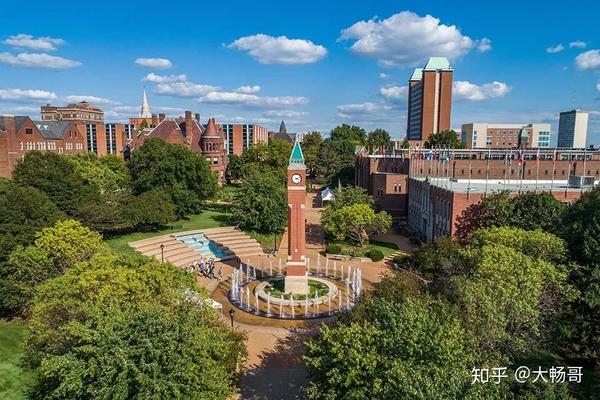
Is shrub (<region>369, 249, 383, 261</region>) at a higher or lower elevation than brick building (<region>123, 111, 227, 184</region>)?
lower

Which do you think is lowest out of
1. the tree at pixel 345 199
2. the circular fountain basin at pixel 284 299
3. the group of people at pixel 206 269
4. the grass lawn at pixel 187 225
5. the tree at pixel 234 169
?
the circular fountain basin at pixel 284 299

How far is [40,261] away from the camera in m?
23.9

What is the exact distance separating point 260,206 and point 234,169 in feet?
112

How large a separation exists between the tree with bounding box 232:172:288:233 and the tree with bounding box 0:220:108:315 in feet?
64.5

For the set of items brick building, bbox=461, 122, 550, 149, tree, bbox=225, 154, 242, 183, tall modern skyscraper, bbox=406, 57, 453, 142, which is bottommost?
tree, bbox=225, 154, 242, 183

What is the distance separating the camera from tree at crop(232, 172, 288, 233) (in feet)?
143

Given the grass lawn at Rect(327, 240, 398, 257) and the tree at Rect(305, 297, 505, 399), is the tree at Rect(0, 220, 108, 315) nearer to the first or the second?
the tree at Rect(305, 297, 505, 399)

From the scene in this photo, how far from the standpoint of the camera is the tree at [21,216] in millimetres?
26016

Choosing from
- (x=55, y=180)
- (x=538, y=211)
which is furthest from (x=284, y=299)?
(x=55, y=180)

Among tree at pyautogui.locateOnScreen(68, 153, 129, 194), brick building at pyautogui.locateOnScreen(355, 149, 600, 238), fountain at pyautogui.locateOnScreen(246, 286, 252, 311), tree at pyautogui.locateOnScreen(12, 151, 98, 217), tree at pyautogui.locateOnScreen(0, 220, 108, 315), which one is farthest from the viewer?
brick building at pyautogui.locateOnScreen(355, 149, 600, 238)

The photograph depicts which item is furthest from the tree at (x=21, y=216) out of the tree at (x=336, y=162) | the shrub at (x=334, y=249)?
the tree at (x=336, y=162)

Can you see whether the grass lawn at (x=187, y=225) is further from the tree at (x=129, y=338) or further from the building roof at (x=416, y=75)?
the building roof at (x=416, y=75)

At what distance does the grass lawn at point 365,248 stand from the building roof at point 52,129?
211 ft

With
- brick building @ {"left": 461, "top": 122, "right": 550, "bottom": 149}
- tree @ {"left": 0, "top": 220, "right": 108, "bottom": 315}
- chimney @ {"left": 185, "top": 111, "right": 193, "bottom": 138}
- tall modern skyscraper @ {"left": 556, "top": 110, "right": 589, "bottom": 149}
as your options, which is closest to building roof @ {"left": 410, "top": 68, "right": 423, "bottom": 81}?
brick building @ {"left": 461, "top": 122, "right": 550, "bottom": 149}
